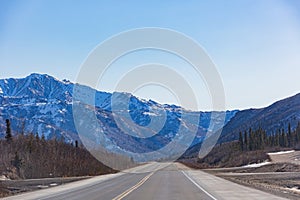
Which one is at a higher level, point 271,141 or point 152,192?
point 271,141

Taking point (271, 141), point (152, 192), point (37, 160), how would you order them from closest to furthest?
point (152, 192) < point (37, 160) < point (271, 141)

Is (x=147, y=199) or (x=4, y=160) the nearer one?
(x=147, y=199)

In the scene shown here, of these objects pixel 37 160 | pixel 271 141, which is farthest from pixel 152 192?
pixel 271 141

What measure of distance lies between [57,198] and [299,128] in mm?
111209

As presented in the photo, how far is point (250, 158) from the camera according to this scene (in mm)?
107625

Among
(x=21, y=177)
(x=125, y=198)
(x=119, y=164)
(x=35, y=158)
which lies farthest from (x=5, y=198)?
(x=119, y=164)

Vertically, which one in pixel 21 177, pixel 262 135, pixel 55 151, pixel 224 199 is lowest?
pixel 224 199

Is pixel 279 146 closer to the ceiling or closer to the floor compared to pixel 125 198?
closer to the ceiling

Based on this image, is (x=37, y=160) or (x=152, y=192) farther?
(x=37, y=160)

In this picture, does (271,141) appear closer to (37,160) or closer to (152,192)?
(37,160)

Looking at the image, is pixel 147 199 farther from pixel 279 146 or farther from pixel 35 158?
pixel 279 146

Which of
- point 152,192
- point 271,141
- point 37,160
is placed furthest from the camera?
point 271,141

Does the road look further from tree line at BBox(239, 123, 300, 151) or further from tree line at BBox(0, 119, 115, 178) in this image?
tree line at BBox(239, 123, 300, 151)

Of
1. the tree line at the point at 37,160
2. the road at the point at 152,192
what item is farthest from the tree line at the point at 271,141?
the road at the point at 152,192
